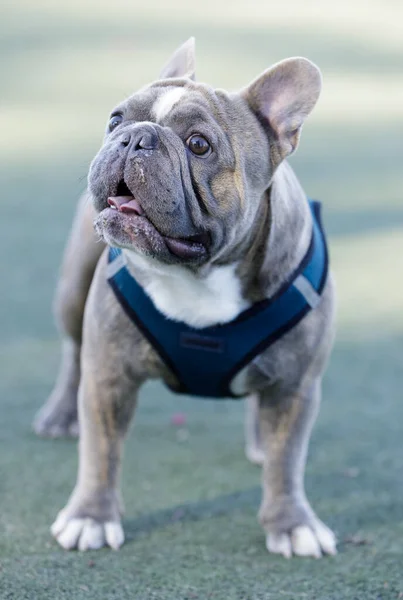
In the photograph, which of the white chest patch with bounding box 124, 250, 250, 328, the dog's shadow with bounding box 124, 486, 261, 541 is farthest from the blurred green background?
the white chest patch with bounding box 124, 250, 250, 328

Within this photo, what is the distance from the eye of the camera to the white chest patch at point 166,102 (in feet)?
9.35

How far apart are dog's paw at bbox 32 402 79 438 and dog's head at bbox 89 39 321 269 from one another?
1.28 metres

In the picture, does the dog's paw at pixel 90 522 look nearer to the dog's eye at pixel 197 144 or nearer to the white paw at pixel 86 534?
the white paw at pixel 86 534

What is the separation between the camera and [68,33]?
41.5ft

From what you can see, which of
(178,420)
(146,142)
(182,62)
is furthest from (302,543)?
(182,62)

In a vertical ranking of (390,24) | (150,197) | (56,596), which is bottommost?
(390,24)

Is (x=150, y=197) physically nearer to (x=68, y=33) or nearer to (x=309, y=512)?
(x=309, y=512)

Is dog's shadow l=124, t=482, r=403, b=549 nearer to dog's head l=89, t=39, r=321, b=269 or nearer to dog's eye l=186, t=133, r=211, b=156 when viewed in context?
dog's head l=89, t=39, r=321, b=269

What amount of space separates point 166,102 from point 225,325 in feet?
2.12

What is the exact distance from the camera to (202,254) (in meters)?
2.86

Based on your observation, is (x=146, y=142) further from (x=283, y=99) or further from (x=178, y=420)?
(x=178, y=420)

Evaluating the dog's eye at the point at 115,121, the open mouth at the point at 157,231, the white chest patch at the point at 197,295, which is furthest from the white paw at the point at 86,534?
the dog's eye at the point at 115,121

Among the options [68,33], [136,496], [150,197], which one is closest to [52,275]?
[136,496]

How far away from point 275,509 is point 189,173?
1.11m
